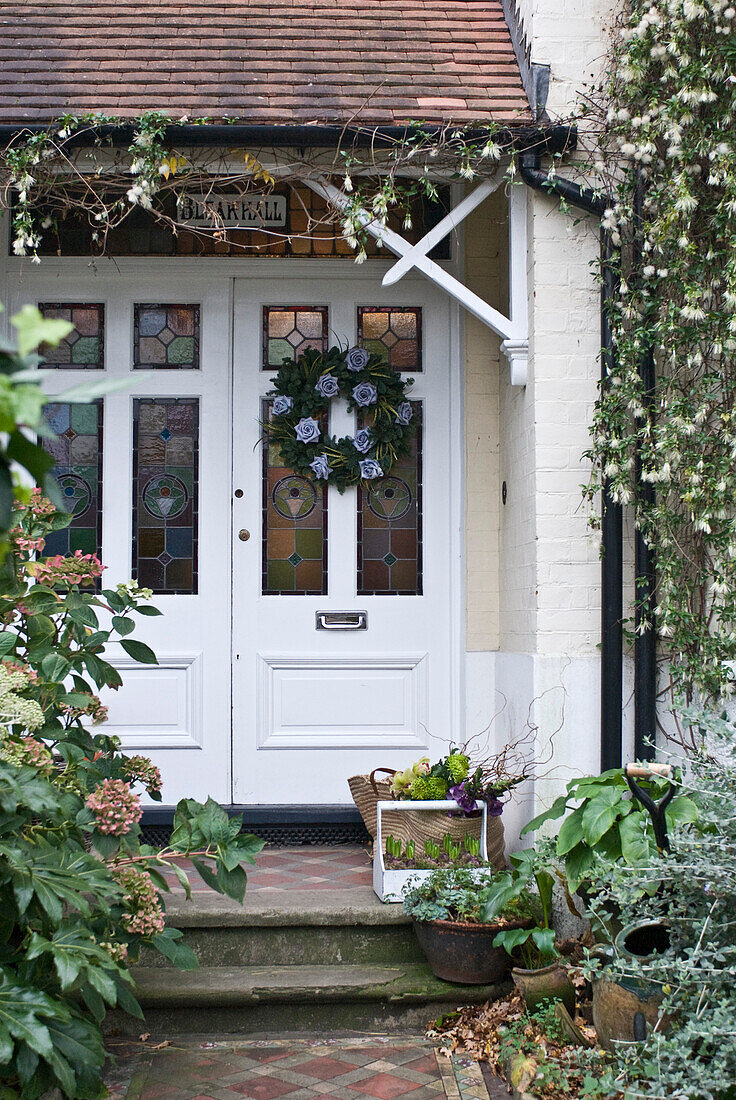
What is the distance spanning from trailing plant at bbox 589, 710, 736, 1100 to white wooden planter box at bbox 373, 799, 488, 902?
0.91 metres

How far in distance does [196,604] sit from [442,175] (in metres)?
2.13

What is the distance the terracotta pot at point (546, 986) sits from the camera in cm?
316

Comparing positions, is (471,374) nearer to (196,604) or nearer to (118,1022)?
(196,604)

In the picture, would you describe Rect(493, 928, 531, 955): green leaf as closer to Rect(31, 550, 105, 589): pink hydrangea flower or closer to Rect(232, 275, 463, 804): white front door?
Rect(232, 275, 463, 804): white front door

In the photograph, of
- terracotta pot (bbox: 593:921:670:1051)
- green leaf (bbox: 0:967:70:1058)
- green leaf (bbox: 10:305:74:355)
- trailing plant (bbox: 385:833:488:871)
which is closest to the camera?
green leaf (bbox: 10:305:74:355)

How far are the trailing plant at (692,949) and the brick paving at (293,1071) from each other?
670mm

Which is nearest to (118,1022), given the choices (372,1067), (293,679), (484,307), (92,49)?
(372,1067)

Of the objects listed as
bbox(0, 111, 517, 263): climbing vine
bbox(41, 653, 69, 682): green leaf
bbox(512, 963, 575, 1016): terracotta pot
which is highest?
bbox(0, 111, 517, 263): climbing vine

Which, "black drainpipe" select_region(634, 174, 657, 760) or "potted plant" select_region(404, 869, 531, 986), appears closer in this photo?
"potted plant" select_region(404, 869, 531, 986)

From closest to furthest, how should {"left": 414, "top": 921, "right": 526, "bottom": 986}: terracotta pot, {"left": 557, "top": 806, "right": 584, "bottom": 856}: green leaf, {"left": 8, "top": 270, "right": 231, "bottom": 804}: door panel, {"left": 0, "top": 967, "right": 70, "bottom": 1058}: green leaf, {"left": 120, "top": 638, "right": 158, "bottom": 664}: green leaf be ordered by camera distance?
1. {"left": 0, "top": 967, "right": 70, "bottom": 1058}: green leaf
2. {"left": 557, "top": 806, "right": 584, "bottom": 856}: green leaf
3. {"left": 120, "top": 638, "right": 158, "bottom": 664}: green leaf
4. {"left": 414, "top": 921, "right": 526, "bottom": 986}: terracotta pot
5. {"left": 8, "top": 270, "right": 231, "bottom": 804}: door panel

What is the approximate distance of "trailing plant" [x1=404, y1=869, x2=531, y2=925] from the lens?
11.0ft

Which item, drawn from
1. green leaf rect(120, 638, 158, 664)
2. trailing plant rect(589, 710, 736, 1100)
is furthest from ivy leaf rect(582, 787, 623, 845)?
green leaf rect(120, 638, 158, 664)

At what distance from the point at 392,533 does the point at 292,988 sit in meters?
2.07

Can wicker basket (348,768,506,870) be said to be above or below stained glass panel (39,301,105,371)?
below
